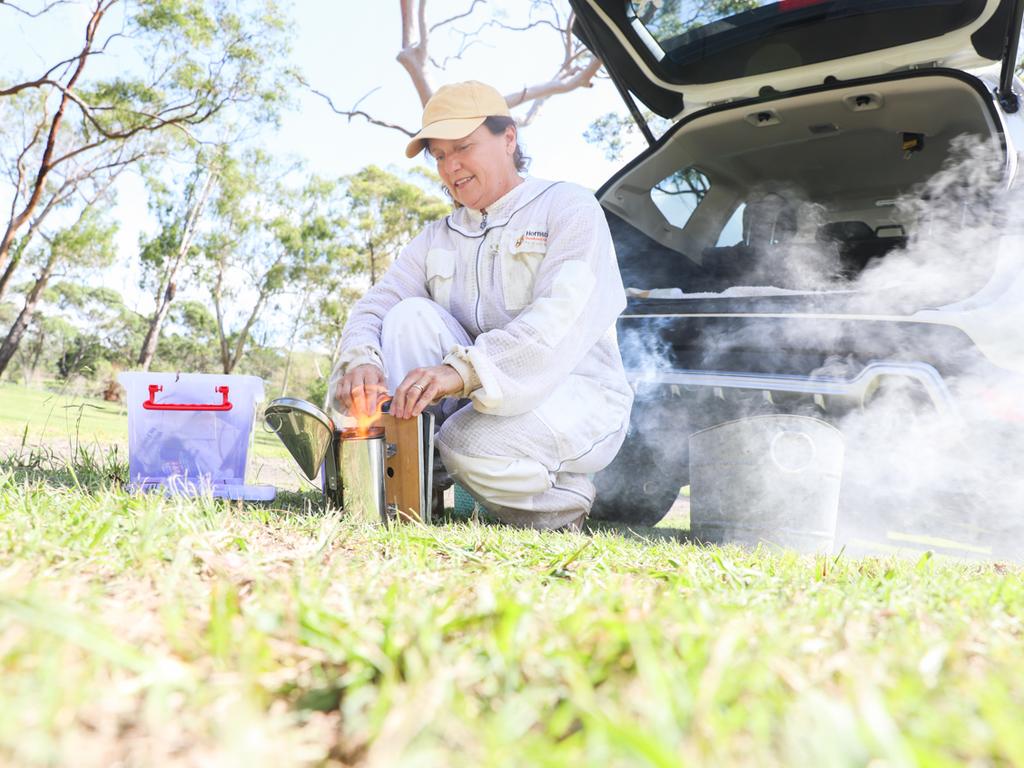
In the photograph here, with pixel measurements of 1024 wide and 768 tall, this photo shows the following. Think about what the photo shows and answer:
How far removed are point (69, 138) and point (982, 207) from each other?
22.4 meters

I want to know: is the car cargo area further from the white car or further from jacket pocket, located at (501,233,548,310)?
jacket pocket, located at (501,233,548,310)

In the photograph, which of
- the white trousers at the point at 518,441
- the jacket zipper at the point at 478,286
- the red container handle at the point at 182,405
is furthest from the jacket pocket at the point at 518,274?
the red container handle at the point at 182,405

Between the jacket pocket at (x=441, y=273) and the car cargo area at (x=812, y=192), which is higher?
the car cargo area at (x=812, y=192)

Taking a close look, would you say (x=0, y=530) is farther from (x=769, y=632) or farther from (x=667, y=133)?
(x=667, y=133)

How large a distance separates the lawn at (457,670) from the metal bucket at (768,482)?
1.45 m

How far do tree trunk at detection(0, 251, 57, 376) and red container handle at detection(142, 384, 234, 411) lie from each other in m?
19.3

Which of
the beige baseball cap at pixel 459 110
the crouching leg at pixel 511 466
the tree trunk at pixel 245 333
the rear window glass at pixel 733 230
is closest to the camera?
the crouching leg at pixel 511 466

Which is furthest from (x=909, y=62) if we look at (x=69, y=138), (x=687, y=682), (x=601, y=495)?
(x=69, y=138)

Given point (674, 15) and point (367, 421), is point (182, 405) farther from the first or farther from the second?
point (674, 15)

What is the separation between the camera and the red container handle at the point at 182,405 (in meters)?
3.01

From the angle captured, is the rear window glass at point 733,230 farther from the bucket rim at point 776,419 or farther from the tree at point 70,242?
the tree at point 70,242

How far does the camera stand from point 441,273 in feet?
10.9

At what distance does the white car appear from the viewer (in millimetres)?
2605

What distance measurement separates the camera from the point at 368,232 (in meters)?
26.9
